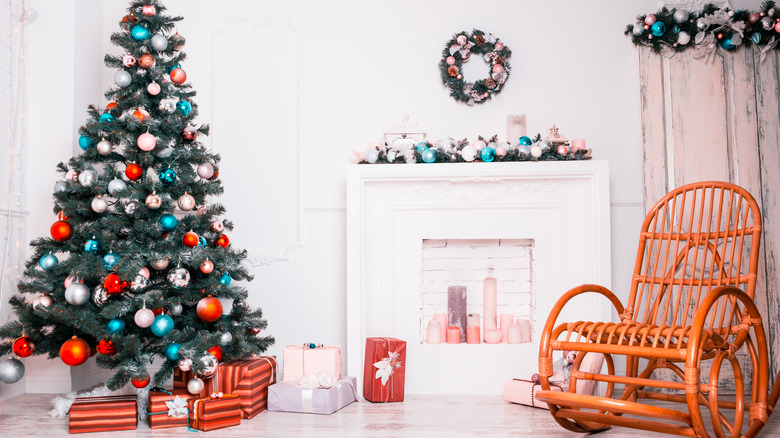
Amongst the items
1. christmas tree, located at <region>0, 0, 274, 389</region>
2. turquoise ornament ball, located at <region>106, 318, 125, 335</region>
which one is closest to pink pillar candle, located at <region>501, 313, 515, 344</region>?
christmas tree, located at <region>0, 0, 274, 389</region>

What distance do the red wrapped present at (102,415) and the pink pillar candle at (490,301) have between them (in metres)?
1.96

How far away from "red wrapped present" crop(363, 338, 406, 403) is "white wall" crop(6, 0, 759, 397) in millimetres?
592

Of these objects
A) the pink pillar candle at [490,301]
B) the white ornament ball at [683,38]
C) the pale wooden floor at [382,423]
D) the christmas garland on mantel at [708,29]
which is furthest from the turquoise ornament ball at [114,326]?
the white ornament ball at [683,38]

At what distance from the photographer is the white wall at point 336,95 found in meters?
3.59

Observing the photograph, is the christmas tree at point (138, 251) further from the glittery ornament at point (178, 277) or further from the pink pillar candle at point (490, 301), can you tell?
the pink pillar candle at point (490, 301)

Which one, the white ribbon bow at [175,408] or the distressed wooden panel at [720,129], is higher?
the distressed wooden panel at [720,129]

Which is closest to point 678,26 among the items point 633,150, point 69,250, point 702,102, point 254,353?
point 702,102

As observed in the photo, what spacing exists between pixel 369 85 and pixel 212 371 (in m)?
1.99

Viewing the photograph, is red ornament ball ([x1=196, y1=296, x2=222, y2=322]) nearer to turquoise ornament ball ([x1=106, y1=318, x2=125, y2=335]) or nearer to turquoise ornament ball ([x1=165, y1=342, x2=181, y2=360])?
turquoise ornament ball ([x1=165, y1=342, x2=181, y2=360])

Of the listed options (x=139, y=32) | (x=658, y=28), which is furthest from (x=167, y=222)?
(x=658, y=28)

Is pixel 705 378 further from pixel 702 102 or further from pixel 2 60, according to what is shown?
pixel 2 60

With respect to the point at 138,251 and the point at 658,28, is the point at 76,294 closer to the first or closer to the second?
the point at 138,251

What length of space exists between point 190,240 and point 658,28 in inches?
114

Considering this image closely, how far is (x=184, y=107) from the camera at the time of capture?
2965 millimetres
